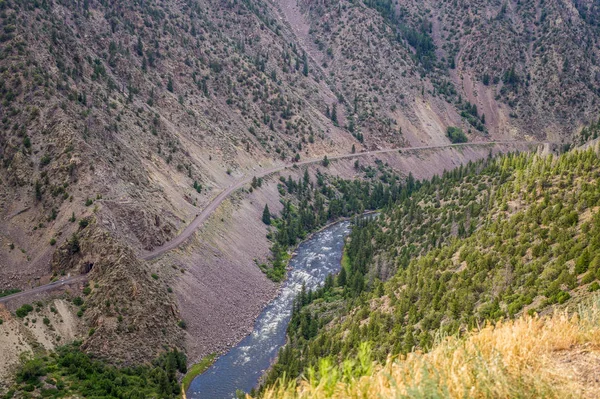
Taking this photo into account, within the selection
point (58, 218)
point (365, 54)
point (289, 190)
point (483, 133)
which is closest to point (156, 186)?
point (58, 218)

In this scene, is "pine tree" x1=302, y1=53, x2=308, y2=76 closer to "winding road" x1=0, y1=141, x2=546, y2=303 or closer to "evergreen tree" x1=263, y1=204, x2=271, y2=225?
"winding road" x1=0, y1=141, x2=546, y2=303

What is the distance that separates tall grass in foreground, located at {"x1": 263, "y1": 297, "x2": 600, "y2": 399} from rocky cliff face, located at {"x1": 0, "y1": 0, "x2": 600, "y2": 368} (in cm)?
3732

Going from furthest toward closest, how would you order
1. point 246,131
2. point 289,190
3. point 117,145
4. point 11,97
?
point 246,131 → point 289,190 → point 117,145 → point 11,97

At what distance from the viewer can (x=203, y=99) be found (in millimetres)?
92562

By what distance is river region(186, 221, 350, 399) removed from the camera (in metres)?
43.3

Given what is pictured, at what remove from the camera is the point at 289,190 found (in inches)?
3418

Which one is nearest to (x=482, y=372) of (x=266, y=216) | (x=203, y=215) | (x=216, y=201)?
(x=203, y=215)

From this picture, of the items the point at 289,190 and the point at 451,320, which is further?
the point at 289,190

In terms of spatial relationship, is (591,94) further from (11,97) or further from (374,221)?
(11,97)

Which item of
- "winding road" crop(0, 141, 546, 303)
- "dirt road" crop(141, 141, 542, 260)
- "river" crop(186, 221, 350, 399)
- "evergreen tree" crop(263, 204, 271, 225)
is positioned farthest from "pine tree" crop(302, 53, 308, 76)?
"river" crop(186, 221, 350, 399)

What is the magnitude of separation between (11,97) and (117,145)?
1202 centimetres

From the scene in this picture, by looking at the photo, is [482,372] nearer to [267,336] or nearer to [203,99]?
[267,336]

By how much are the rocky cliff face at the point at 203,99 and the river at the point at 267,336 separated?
4442 millimetres

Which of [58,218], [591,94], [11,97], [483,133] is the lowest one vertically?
[591,94]
